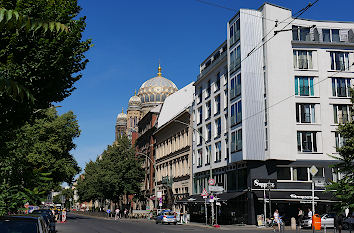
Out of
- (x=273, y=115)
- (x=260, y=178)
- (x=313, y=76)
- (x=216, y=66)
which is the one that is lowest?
(x=260, y=178)

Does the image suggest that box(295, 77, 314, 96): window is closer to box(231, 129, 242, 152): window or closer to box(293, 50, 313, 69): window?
box(293, 50, 313, 69): window

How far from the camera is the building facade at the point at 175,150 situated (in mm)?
62562

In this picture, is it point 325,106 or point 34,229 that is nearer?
point 34,229

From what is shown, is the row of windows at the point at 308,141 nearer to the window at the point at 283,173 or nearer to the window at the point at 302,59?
the window at the point at 283,173

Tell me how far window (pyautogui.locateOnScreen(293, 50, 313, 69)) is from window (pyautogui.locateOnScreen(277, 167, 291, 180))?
33.0ft

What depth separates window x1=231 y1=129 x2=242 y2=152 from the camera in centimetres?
4399

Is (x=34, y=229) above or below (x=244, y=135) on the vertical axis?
below

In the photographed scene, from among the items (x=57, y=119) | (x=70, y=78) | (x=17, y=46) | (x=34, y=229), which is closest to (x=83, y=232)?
(x=70, y=78)

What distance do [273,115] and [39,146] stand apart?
27000 mm

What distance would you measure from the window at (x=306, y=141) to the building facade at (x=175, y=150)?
681 inches

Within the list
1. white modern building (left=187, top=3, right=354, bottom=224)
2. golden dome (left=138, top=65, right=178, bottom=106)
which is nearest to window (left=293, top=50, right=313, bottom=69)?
white modern building (left=187, top=3, right=354, bottom=224)

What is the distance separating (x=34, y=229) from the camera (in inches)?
374

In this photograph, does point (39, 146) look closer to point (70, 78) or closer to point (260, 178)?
point (260, 178)

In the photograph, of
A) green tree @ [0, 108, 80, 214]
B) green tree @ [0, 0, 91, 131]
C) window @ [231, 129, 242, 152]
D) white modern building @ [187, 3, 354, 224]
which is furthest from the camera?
window @ [231, 129, 242, 152]
